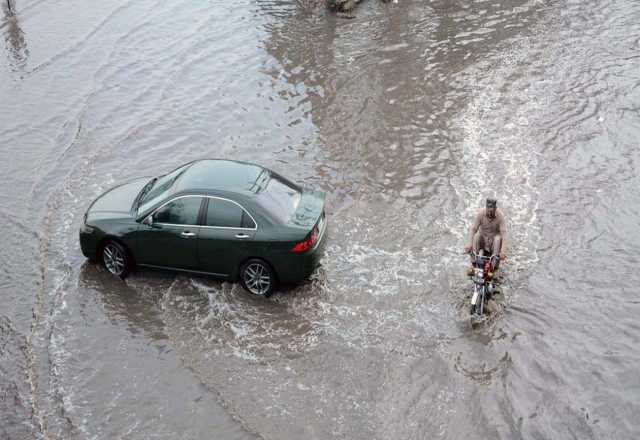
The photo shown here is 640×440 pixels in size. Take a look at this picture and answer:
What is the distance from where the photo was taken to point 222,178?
10695 mm

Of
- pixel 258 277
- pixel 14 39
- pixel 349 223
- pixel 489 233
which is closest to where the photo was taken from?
pixel 489 233

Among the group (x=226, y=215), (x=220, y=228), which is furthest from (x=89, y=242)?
(x=226, y=215)

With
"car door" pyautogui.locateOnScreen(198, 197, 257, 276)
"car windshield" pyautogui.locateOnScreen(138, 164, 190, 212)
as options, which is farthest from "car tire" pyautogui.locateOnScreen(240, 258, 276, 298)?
"car windshield" pyautogui.locateOnScreen(138, 164, 190, 212)

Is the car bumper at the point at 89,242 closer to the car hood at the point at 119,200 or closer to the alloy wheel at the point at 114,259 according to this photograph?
the alloy wheel at the point at 114,259

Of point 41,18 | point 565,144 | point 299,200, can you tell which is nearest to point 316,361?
point 299,200

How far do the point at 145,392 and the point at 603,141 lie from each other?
37.7 feet

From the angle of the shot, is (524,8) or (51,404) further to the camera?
(524,8)

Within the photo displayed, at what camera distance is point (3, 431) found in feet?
27.2

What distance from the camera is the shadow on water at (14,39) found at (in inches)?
813

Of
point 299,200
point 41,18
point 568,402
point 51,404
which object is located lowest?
point 568,402

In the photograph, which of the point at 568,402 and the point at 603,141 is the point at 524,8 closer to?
the point at 603,141

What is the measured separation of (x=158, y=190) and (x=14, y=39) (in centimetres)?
1469

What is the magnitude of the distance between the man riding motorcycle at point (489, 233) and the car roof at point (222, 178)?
11.0 ft

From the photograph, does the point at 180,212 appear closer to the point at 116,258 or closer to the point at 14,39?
the point at 116,258
